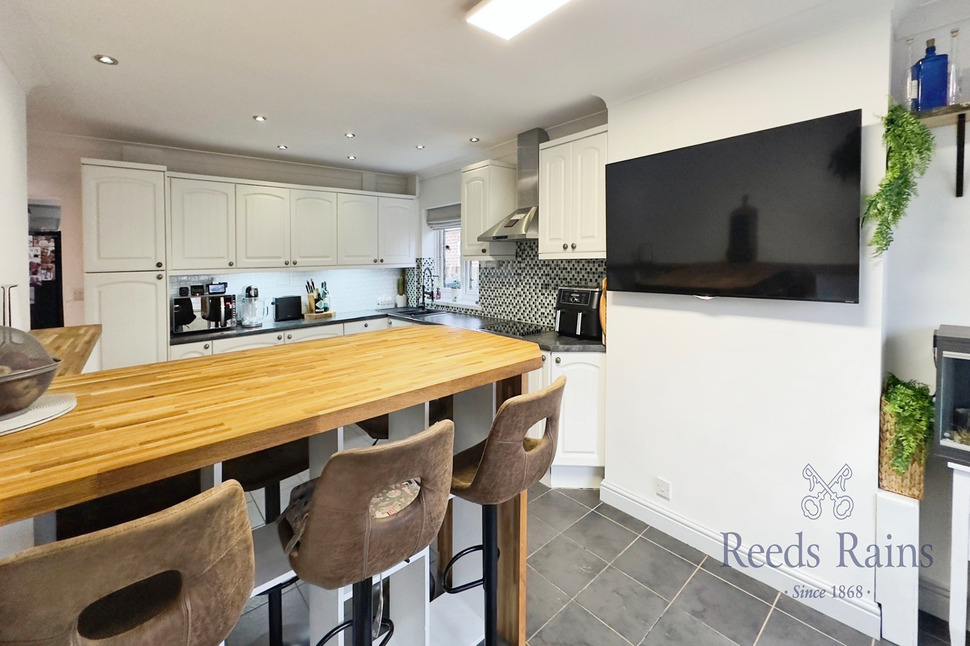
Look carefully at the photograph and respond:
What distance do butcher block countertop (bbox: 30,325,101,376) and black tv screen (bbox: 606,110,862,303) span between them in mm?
2527

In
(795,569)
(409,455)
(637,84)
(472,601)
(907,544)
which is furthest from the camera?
Result: (637,84)

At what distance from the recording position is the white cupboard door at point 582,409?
2.80 m

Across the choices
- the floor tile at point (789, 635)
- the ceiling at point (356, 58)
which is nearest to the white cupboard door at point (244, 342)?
the ceiling at point (356, 58)

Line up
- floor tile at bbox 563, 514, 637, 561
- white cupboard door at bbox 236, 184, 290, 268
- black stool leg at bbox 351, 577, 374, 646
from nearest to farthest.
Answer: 1. black stool leg at bbox 351, 577, 374, 646
2. floor tile at bbox 563, 514, 637, 561
3. white cupboard door at bbox 236, 184, 290, 268

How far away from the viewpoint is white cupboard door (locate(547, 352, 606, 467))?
9.19ft

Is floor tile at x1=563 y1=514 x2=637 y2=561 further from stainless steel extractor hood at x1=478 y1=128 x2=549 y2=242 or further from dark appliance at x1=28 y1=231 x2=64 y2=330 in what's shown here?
dark appliance at x1=28 y1=231 x2=64 y2=330

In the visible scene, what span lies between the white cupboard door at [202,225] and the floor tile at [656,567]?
375cm

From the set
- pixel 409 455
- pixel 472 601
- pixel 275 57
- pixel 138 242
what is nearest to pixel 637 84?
pixel 275 57

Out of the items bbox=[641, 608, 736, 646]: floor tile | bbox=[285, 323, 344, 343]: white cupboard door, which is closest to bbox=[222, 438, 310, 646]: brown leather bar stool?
bbox=[641, 608, 736, 646]: floor tile

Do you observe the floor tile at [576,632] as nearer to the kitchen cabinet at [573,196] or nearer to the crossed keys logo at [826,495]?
the crossed keys logo at [826,495]

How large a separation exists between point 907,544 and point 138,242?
4.75 metres

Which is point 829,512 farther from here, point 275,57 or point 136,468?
point 275,57

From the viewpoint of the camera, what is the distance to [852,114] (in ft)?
5.48

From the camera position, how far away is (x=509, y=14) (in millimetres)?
1710
